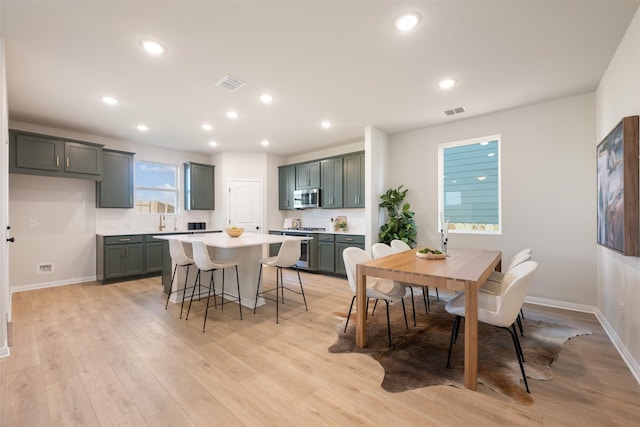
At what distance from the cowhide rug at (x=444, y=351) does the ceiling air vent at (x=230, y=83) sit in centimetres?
295

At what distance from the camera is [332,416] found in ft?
5.49

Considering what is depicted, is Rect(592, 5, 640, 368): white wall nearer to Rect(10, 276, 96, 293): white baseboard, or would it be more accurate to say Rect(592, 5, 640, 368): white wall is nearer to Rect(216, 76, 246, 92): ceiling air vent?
Rect(216, 76, 246, 92): ceiling air vent

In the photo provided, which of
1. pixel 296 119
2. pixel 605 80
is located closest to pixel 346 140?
pixel 296 119

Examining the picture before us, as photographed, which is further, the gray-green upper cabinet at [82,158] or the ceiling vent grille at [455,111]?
the gray-green upper cabinet at [82,158]

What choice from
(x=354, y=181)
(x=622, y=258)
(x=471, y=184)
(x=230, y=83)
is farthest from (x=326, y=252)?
(x=622, y=258)

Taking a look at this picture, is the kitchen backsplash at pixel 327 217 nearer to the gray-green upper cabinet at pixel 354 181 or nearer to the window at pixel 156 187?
the gray-green upper cabinet at pixel 354 181

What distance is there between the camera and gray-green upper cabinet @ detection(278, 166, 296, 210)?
6676mm

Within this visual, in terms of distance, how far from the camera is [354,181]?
5.48 meters

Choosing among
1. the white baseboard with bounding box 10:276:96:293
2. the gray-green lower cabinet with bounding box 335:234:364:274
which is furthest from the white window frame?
the gray-green lower cabinet with bounding box 335:234:364:274

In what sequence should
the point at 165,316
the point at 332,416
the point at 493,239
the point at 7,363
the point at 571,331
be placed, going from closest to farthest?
1. the point at 332,416
2. the point at 7,363
3. the point at 571,331
4. the point at 165,316
5. the point at 493,239


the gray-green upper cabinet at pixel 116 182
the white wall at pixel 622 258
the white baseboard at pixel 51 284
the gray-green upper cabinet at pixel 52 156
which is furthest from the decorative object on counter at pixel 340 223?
the white baseboard at pixel 51 284

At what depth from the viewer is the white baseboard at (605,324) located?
84.8 inches

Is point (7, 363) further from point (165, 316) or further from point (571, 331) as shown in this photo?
point (571, 331)

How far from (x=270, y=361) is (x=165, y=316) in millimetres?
1742
